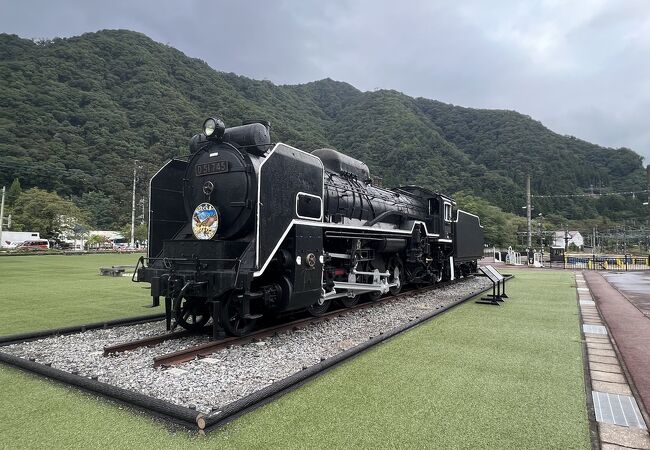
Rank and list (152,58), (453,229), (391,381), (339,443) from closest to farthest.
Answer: (339,443) → (391,381) → (453,229) → (152,58)

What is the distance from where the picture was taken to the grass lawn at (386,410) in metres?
3.13

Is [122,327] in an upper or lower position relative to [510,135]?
lower

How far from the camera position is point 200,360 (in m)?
5.19

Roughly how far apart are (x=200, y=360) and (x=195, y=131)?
87377 millimetres

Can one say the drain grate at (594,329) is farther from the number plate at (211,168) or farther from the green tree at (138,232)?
the green tree at (138,232)

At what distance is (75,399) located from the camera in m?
3.93

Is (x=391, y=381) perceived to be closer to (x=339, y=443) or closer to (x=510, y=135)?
(x=339, y=443)

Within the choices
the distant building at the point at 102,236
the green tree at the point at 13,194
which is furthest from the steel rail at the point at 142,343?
the green tree at the point at 13,194

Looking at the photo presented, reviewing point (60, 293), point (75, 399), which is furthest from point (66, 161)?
point (75, 399)

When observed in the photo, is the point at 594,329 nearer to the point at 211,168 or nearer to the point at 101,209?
the point at 211,168

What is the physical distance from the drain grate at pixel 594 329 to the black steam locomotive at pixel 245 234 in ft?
13.0

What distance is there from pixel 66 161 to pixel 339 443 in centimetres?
8489

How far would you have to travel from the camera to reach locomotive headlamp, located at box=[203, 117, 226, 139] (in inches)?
260

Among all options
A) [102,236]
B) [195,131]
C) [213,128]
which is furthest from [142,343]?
[195,131]
